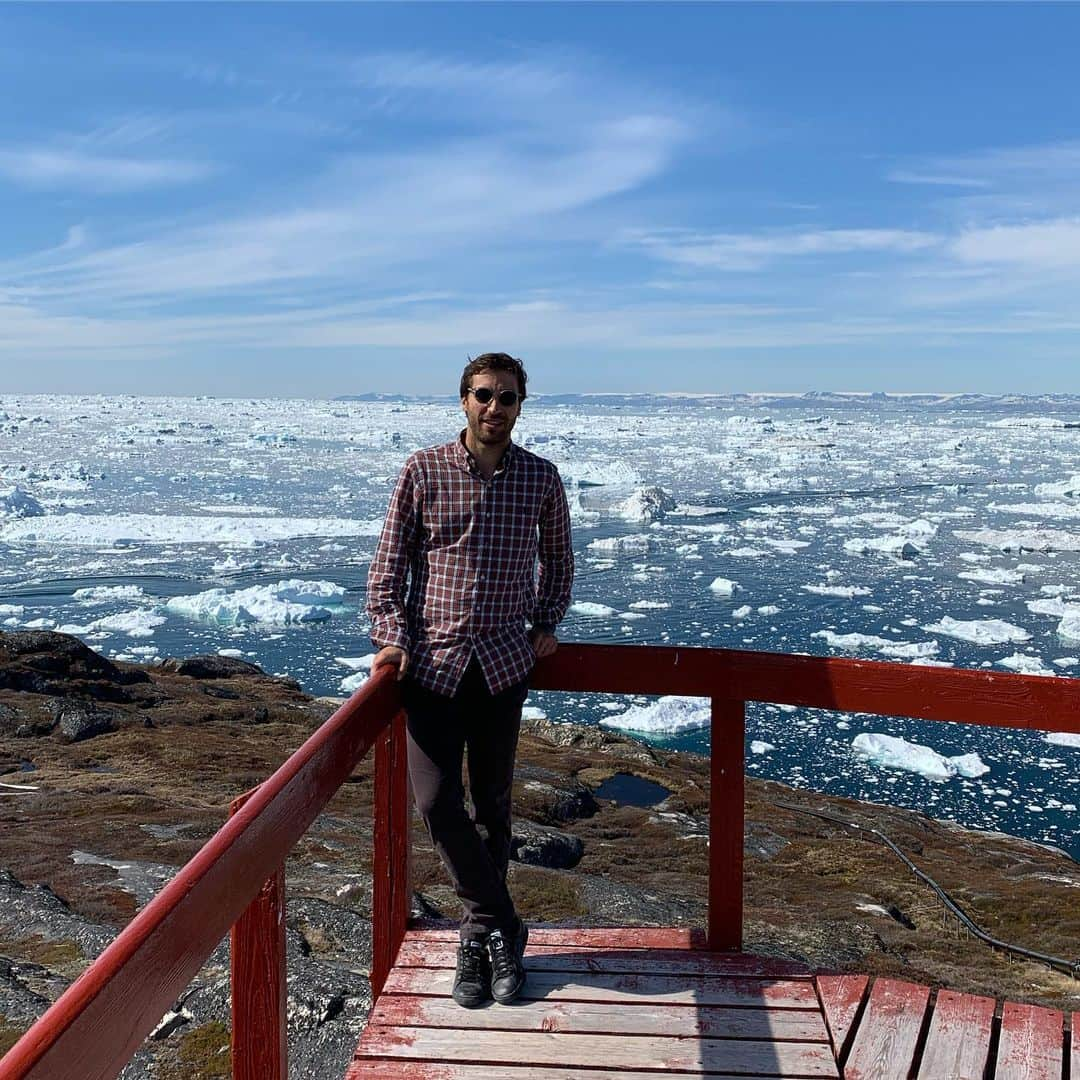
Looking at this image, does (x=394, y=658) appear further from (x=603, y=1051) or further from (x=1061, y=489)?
(x=1061, y=489)

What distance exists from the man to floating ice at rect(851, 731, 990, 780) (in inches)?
530

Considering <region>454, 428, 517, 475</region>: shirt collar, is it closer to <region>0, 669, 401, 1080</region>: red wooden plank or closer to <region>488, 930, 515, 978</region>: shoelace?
<region>0, 669, 401, 1080</region>: red wooden plank

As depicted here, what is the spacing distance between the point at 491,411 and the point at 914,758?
14243mm

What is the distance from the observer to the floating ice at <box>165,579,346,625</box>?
23.4 meters

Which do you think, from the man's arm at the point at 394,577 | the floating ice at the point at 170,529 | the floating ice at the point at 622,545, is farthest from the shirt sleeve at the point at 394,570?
the floating ice at the point at 170,529

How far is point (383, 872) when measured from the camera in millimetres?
2834

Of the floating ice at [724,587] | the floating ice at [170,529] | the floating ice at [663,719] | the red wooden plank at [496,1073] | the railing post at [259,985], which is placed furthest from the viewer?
the floating ice at [170,529]

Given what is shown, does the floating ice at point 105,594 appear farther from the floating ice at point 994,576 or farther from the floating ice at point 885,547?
the floating ice at point 994,576

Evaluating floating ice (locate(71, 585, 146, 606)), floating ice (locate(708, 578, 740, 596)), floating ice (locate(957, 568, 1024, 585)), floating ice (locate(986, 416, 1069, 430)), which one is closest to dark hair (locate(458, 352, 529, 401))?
floating ice (locate(708, 578, 740, 596))

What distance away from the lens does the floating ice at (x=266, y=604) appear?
76.7 ft

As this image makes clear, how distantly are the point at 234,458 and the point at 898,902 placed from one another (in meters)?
55.3

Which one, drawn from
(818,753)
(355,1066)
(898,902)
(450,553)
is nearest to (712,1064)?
(355,1066)

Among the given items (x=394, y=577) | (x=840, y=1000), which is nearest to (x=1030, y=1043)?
(x=840, y=1000)

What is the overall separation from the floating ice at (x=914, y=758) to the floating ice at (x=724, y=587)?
8.57 m
